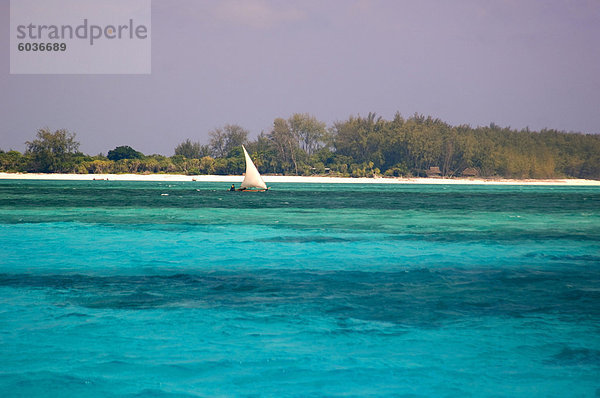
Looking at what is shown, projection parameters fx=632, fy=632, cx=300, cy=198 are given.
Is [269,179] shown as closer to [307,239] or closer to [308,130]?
[308,130]

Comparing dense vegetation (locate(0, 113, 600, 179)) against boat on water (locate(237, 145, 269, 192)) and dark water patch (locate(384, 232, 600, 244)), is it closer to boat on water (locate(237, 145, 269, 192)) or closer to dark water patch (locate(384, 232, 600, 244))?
boat on water (locate(237, 145, 269, 192))

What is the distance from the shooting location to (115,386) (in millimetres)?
8219

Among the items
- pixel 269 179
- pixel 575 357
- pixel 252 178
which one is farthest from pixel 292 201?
pixel 269 179

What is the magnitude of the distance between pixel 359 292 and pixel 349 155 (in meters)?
132

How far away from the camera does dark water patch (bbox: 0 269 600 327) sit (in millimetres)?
12117

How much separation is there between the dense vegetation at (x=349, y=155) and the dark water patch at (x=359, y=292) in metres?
118

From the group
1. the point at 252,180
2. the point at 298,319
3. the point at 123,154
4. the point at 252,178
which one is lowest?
the point at 298,319

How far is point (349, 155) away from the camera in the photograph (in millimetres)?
144625

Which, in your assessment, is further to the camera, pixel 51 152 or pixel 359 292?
pixel 51 152

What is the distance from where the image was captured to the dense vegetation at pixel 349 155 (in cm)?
13212

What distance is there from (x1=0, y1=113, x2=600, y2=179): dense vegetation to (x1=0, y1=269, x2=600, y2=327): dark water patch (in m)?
118

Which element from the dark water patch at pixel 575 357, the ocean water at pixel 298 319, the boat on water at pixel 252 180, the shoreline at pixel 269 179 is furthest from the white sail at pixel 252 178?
the dark water patch at pixel 575 357

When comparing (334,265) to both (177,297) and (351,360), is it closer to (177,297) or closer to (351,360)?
(177,297)

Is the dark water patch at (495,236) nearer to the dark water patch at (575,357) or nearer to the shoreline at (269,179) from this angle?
the dark water patch at (575,357)
